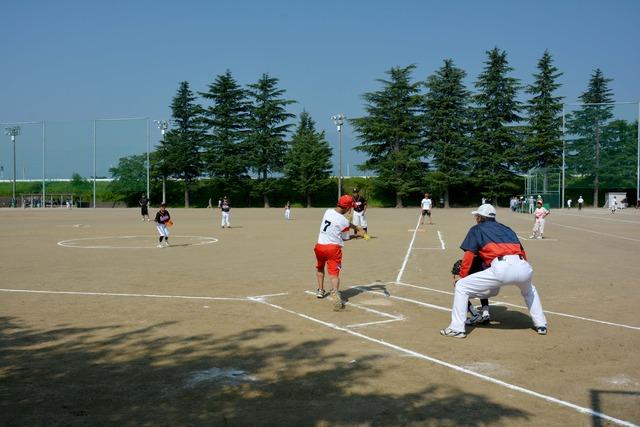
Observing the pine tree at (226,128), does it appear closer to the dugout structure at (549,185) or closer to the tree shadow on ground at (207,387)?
the dugout structure at (549,185)

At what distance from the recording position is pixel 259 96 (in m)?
84.1

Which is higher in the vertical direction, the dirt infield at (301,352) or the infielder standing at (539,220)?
the infielder standing at (539,220)

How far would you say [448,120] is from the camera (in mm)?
77188

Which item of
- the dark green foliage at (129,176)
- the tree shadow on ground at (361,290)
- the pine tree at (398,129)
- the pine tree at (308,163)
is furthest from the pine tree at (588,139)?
the tree shadow on ground at (361,290)

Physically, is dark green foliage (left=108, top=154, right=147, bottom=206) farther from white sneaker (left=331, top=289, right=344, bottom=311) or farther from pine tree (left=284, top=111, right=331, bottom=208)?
white sneaker (left=331, top=289, right=344, bottom=311)

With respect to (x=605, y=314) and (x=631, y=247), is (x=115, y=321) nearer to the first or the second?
(x=605, y=314)

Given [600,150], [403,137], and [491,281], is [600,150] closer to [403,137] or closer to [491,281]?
[403,137]

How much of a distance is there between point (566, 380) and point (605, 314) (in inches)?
147

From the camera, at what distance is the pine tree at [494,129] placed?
251 ft

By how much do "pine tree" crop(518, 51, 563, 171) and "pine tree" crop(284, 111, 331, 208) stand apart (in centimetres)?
2674

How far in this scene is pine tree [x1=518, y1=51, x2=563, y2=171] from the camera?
246ft

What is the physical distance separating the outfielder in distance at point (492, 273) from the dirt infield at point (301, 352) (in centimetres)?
27

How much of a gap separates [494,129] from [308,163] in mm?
25416

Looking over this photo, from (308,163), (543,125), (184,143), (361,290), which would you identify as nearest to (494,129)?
(543,125)
